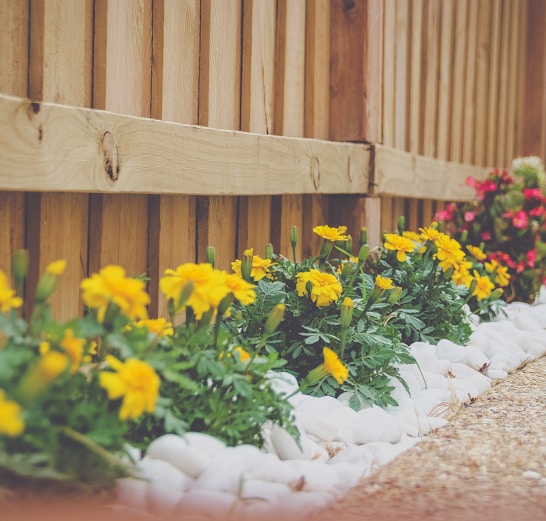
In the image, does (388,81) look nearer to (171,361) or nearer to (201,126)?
(201,126)

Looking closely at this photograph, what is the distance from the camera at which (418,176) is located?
152 inches

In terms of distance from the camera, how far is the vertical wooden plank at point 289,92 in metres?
2.74

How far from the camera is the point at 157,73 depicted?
2.13m

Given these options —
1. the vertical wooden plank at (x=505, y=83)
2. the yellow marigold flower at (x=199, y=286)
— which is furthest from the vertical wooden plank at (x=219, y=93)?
the vertical wooden plank at (x=505, y=83)

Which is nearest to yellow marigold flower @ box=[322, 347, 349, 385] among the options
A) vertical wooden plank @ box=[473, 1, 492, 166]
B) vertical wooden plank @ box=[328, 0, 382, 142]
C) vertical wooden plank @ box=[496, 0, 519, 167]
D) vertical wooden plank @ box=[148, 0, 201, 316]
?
vertical wooden plank @ box=[148, 0, 201, 316]

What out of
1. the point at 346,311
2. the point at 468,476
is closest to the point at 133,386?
the point at 468,476

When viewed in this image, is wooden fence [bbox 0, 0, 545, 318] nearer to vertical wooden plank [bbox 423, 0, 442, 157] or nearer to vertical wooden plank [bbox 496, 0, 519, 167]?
vertical wooden plank [bbox 423, 0, 442, 157]

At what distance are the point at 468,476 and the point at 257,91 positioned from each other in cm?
149

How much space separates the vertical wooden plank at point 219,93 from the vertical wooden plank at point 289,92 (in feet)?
0.79

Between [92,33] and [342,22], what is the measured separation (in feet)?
4.61

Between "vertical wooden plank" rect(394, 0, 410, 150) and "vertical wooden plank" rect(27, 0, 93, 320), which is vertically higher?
"vertical wooden plank" rect(394, 0, 410, 150)

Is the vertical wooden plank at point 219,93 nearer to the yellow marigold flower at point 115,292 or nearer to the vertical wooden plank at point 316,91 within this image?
the vertical wooden plank at point 316,91

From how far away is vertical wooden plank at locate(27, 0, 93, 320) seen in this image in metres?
1.74

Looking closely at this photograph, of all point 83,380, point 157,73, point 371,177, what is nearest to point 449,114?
point 371,177
